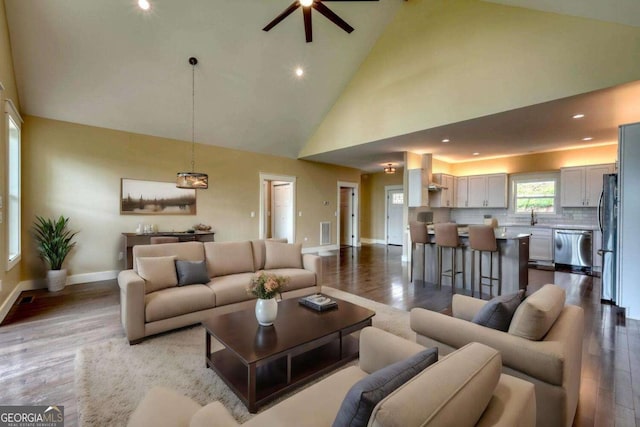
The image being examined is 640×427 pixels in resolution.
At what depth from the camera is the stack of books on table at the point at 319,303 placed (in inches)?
106

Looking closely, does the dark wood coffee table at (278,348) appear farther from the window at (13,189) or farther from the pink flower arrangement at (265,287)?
the window at (13,189)

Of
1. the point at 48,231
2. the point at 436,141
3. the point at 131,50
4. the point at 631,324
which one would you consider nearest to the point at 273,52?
the point at 131,50

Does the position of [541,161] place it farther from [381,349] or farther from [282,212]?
[381,349]

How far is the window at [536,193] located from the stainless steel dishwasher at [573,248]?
0.85m

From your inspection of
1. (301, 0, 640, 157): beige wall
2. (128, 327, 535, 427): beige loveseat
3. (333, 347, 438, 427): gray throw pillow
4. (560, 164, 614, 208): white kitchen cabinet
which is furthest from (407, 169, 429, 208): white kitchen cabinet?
(333, 347, 438, 427): gray throw pillow

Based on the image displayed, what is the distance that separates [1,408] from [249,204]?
5749 mm

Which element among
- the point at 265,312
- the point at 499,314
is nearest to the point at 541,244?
the point at 499,314

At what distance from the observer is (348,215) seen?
403 inches

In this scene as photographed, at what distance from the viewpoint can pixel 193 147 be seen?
21.1 feet

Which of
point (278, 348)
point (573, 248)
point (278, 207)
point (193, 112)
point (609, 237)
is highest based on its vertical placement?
point (193, 112)

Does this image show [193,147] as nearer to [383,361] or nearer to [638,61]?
[383,361]

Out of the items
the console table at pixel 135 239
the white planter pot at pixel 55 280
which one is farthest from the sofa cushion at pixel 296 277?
the white planter pot at pixel 55 280

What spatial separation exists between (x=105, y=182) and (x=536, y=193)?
948 cm

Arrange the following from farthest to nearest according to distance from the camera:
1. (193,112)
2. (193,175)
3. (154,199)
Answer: (154,199) → (193,112) → (193,175)
